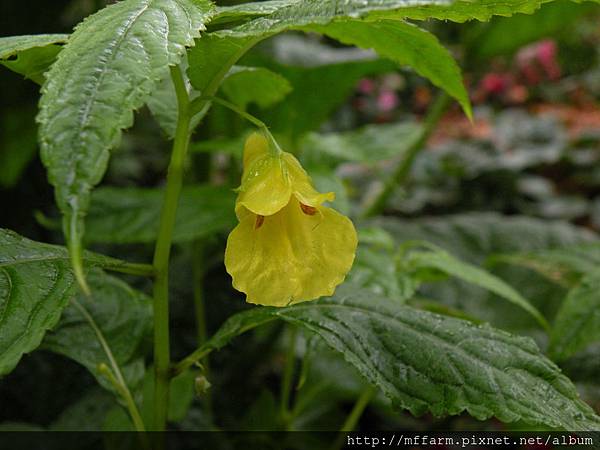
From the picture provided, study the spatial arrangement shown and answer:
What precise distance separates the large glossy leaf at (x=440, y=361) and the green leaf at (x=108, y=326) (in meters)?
0.18

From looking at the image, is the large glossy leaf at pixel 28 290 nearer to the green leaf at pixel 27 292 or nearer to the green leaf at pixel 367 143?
the green leaf at pixel 27 292

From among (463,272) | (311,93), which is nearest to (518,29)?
(311,93)

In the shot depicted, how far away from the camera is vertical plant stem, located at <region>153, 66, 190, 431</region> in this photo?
0.58 metres

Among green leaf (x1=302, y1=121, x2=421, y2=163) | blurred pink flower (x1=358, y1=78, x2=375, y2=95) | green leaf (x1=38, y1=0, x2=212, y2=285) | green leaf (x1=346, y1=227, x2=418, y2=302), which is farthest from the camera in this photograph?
blurred pink flower (x1=358, y1=78, x2=375, y2=95)

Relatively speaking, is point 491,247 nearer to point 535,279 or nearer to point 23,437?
point 535,279

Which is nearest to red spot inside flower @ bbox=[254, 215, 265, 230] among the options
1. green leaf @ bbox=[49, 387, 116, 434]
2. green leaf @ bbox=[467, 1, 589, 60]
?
green leaf @ bbox=[49, 387, 116, 434]

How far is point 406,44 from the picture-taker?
598 millimetres

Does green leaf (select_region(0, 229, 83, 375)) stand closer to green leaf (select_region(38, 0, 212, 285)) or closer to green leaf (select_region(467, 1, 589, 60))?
green leaf (select_region(38, 0, 212, 285))

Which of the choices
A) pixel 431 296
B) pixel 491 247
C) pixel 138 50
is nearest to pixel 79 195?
pixel 138 50

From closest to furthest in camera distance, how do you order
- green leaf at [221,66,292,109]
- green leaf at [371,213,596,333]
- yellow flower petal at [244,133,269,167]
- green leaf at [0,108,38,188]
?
yellow flower petal at [244,133,269,167], green leaf at [221,66,292,109], green leaf at [371,213,596,333], green leaf at [0,108,38,188]

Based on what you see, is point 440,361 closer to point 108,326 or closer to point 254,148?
point 254,148

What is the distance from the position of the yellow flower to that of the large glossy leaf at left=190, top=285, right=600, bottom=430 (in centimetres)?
7

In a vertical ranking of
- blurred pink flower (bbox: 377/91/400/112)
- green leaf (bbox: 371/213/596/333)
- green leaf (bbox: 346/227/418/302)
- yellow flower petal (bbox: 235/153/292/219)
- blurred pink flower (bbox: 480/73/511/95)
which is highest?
yellow flower petal (bbox: 235/153/292/219)

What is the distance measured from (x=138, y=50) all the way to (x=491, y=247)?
134 centimetres
